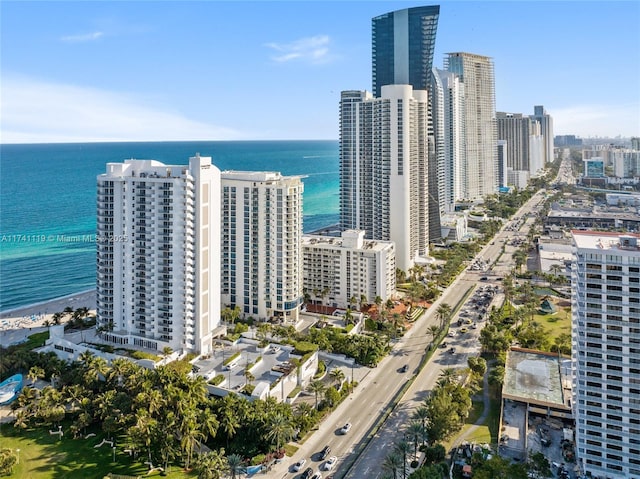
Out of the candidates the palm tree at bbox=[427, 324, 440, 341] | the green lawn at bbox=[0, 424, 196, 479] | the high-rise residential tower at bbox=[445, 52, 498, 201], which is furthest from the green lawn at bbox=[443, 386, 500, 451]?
the high-rise residential tower at bbox=[445, 52, 498, 201]

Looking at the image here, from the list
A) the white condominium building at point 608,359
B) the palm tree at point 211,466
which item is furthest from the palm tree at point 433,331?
the palm tree at point 211,466

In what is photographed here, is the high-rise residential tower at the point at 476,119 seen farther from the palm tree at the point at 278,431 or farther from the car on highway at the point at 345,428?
the palm tree at the point at 278,431

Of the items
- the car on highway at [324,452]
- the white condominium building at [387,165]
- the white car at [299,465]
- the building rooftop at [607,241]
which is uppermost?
the white condominium building at [387,165]

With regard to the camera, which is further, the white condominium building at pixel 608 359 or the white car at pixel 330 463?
the white car at pixel 330 463

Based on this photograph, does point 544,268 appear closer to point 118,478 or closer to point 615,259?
point 615,259

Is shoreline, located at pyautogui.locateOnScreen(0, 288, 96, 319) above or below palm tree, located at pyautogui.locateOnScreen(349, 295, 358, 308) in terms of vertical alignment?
below

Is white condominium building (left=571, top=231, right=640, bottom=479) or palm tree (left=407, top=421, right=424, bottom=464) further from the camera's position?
palm tree (left=407, top=421, right=424, bottom=464)

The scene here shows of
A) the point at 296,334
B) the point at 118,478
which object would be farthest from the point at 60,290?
the point at 118,478

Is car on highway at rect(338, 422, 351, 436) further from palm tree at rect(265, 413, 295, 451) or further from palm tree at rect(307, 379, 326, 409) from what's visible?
palm tree at rect(265, 413, 295, 451)
